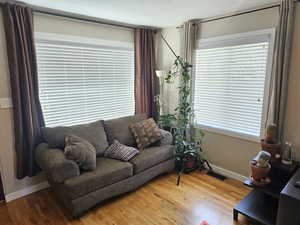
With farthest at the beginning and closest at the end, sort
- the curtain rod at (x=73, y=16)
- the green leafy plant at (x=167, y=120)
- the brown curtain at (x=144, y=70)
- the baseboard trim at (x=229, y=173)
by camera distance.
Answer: the brown curtain at (x=144, y=70) → the green leafy plant at (x=167, y=120) → the baseboard trim at (x=229, y=173) → the curtain rod at (x=73, y=16)

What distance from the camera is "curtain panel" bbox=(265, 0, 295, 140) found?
2213 mm

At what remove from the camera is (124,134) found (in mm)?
3020

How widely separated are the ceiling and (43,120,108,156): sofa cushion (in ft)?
4.97

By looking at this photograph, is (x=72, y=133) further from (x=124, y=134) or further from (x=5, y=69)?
(x=5, y=69)

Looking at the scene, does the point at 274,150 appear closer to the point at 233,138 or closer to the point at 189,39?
the point at 233,138

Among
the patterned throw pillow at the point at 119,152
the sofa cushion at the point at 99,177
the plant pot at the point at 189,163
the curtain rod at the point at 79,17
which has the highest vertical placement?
the curtain rod at the point at 79,17

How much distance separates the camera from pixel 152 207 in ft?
7.75

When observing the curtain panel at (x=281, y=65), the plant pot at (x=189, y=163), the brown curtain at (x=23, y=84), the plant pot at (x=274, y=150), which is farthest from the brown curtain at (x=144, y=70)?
the plant pot at (x=274, y=150)

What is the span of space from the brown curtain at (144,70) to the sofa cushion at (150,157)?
3.29 ft

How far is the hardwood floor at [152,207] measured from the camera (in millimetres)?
2143

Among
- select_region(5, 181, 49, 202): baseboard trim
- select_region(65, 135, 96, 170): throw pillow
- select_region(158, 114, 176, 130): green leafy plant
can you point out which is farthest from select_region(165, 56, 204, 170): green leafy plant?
select_region(5, 181, 49, 202): baseboard trim

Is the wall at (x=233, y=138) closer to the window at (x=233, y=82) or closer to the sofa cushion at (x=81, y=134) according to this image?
the window at (x=233, y=82)

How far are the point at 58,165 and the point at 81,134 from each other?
0.65 m

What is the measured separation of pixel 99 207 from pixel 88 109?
4.85ft
